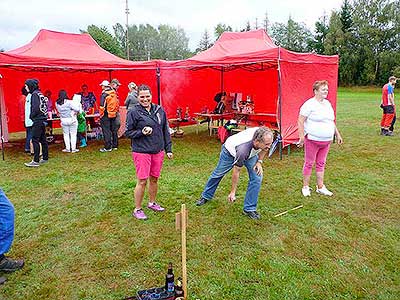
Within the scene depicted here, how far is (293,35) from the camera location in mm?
53469

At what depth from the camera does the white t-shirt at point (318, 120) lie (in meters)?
4.53

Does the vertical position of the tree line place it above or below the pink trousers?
above

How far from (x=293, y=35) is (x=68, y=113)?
169 ft

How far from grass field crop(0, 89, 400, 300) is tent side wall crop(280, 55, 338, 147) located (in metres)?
1.29

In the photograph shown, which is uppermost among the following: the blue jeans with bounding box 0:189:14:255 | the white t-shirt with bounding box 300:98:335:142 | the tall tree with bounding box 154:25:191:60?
the tall tree with bounding box 154:25:191:60

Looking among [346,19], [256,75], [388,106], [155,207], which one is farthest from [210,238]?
[346,19]

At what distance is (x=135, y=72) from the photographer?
438 inches

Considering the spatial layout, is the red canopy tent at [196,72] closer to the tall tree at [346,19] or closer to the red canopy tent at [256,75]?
the red canopy tent at [256,75]

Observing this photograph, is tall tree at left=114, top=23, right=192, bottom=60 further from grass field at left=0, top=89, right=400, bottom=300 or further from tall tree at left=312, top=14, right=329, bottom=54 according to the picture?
grass field at left=0, top=89, right=400, bottom=300

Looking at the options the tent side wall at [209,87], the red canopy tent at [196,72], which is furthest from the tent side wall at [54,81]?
the tent side wall at [209,87]

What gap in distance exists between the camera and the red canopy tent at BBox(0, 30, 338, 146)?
7.24 meters

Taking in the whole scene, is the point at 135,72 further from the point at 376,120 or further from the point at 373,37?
the point at 373,37

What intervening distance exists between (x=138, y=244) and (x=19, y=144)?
677 cm

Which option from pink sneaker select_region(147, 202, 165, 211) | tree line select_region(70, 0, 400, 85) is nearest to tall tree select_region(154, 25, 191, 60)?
tree line select_region(70, 0, 400, 85)
